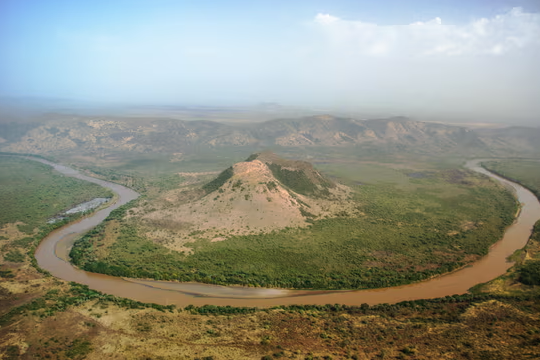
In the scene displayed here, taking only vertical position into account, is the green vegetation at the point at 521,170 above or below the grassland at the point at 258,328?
above

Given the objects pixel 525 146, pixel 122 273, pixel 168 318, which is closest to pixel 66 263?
pixel 122 273

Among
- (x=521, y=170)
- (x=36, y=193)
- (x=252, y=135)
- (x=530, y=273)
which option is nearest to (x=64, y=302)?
(x=530, y=273)

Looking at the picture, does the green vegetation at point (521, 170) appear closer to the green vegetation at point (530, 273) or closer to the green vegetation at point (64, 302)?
the green vegetation at point (530, 273)

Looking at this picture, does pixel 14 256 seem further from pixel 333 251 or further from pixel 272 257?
pixel 333 251

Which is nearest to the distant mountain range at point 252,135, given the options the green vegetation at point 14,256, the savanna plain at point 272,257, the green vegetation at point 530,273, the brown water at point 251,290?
the savanna plain at point 272,257

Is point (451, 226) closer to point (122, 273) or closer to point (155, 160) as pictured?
point (122, 273)
